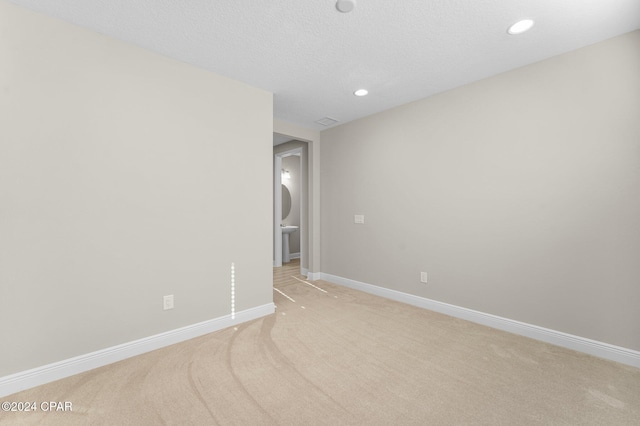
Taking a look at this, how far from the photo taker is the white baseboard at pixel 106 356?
178cm

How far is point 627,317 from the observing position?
212cm

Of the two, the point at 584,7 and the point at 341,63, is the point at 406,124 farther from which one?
the point at 584,7

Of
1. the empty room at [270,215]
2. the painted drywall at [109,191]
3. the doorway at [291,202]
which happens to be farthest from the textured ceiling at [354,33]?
the doorway at [291,202]

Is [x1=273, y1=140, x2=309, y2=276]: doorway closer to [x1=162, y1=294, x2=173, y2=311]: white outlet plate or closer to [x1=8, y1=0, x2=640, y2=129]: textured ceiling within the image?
[x1=8, y1=0, x2=640, y2=129]: textured ceiling

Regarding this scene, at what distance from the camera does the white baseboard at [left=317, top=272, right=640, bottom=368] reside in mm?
2135

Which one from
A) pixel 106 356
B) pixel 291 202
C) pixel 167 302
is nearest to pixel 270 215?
pixel 167 302

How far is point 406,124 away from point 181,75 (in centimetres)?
261

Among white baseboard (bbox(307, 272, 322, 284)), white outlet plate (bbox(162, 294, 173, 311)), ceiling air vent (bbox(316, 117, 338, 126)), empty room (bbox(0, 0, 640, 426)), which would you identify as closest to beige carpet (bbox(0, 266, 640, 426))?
empty room (bbox(0, 0, 640, 426))

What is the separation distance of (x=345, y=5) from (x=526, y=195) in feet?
7.53

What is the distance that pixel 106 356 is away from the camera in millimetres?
2098

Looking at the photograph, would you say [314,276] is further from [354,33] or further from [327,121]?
[354,33]

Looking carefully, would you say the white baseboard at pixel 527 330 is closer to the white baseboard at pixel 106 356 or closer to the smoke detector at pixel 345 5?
the white baseboard at pixel 106 356

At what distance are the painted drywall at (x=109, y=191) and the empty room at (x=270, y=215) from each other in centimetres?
1

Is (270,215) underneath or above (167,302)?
above
